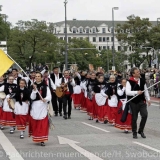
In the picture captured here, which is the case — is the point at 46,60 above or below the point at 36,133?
above

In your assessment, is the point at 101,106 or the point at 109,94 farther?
the point at 101,106

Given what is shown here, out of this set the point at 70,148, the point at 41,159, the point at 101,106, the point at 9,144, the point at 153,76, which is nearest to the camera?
the point at 41,159

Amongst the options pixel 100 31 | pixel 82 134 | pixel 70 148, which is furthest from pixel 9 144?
pixel 100 31

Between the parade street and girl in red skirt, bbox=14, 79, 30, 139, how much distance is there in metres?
0.38

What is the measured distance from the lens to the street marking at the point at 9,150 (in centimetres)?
966

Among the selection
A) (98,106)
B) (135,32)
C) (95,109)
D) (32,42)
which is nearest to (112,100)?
(98,106)

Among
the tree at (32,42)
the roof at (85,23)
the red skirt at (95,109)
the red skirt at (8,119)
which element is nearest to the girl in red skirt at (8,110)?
the red skirt at (8,119)

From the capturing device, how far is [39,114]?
1135 centimetres

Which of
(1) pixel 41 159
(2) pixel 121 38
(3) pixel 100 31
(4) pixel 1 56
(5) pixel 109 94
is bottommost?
(1) pixel 41 159

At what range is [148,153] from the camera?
995 cm

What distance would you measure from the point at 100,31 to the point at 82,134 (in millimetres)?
154590

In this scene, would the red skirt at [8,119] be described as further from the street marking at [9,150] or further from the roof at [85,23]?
the roof at [85,23]

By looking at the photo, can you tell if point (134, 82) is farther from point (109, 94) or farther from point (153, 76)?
point (153, 76)

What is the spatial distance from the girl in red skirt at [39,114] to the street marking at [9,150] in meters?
0.62
